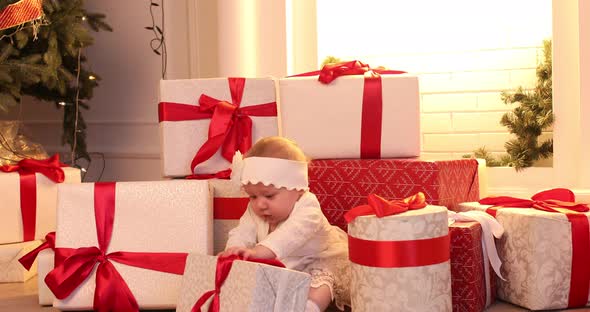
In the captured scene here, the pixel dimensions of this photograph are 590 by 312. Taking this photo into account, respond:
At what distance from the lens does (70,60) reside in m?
3.93

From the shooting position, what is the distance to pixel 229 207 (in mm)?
2656

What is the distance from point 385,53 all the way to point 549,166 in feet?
3.55

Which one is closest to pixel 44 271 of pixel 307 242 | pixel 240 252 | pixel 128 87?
pixel 240 252

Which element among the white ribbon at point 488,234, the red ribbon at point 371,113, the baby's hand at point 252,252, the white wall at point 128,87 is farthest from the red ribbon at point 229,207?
the white wall at point 128,87

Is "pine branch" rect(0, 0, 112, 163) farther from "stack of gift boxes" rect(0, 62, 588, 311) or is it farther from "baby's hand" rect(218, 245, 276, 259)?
"baby's hand" rect(218, 245, 276, 259)

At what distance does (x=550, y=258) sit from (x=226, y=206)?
3.20ft

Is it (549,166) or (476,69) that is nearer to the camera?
(549,166)

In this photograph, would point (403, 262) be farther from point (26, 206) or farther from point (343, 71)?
point (26, 206)

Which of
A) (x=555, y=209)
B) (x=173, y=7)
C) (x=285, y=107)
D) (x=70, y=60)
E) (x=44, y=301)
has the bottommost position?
(x=44, y=301)

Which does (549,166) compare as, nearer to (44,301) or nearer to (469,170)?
(469,170)

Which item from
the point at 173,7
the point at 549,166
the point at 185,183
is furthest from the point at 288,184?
the point at 173,7

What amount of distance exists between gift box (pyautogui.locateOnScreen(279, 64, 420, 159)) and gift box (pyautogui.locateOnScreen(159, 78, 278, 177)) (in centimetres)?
11

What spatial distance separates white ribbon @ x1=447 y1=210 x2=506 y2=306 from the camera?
8.04 ft

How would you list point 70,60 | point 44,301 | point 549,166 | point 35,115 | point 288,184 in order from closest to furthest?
point 288,184, point 44,301, point 549,166, point 70,60, point 35,115
